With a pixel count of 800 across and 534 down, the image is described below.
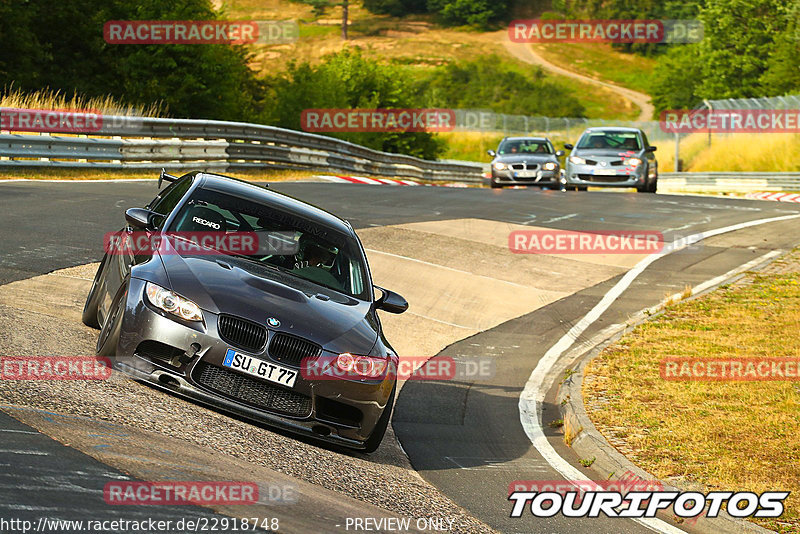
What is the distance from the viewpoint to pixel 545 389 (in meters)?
10.3

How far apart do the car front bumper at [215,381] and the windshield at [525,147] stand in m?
24.7

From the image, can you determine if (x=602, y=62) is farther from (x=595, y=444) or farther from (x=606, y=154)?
(x=595, y=444)

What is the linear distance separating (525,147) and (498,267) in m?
15.7

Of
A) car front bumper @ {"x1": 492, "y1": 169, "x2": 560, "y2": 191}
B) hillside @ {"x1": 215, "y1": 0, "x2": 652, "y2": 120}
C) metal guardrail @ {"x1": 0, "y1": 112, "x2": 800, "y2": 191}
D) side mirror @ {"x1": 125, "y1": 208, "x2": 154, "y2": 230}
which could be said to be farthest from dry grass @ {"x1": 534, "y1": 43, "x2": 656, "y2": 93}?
side mirror @ {"x1": 125, "y1": 208, "x2": 154, "y2": 230}

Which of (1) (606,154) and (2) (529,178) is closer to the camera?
(1) (606,154)

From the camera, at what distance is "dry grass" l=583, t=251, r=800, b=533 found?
726 cm

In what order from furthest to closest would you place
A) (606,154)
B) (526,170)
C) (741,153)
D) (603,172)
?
1. (741,153)
2. (526,170)
3. (606,154)
4. (603,172)

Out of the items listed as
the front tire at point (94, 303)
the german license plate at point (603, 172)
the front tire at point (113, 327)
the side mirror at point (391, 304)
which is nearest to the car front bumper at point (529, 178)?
the german license plate at point (603, 172)

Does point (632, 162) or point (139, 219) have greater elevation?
point (139, 219)

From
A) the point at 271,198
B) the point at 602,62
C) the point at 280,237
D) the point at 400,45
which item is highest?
the point at 400,45

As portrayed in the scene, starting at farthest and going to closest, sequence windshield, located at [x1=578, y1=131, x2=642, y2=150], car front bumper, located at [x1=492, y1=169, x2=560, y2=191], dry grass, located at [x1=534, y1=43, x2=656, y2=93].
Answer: dry grass, located at [x1=534, y1=43, x2=656, y2=93] → car front bumper, located at [x1=492, y1=169, x2=560, y2=191] → windshield, located at [x1=578, y1=131, x2=642, y2=150]

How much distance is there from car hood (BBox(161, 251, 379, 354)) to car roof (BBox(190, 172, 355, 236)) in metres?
0.82

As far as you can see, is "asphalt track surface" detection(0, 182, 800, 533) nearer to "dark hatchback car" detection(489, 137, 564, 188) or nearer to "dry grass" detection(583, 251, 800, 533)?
"dry grass" detection(583, 251, 800, 533)

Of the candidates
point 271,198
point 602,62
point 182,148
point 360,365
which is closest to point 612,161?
point 182,148
